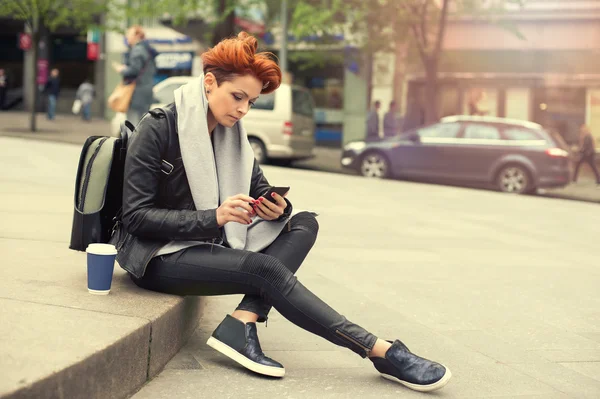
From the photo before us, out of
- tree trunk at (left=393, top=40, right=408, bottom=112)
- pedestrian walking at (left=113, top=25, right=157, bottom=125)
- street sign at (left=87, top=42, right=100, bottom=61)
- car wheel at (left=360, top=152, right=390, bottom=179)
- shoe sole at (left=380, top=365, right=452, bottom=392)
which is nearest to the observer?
shoe sole at (left=380, top=365, right=452, bottom=392)

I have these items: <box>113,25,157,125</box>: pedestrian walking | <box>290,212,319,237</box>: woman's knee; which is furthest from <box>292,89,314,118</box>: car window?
<box>290,212,319,237</box>: woman's knee

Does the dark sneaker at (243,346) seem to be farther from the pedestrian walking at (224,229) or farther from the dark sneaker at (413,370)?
the dark sneaker at (413,370)

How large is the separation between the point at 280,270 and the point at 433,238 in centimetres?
477

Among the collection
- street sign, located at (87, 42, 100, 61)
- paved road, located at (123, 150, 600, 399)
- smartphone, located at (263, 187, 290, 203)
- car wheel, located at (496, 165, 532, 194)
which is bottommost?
car wheel, located at (496, 165, 532, 194)

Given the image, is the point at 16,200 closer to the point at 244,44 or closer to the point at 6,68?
the point at 244,44

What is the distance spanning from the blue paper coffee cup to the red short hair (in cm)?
84

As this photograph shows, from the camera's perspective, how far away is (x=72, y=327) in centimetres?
320

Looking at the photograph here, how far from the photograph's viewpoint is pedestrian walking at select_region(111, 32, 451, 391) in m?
3.66

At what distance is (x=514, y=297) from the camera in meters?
5.81

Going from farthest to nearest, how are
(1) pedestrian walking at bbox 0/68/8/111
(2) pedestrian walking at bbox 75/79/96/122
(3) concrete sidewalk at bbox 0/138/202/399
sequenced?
(1) pedestrian walking at bbox 0/68/8/111 → (2) pedestrian walking at bbox 75/79/96/122 → (3) concrete sidewalk at bbox 0/138/202/399

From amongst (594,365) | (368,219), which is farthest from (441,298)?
(368,219)

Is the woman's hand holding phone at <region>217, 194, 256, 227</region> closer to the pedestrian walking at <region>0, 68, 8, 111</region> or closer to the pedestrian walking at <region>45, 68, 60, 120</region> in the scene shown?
the pedestrian walking at <region>45, 68, 60, 120</region>

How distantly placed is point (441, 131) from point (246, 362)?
1375 centimetres

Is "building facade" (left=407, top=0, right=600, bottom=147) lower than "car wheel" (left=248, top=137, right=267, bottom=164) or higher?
higher
